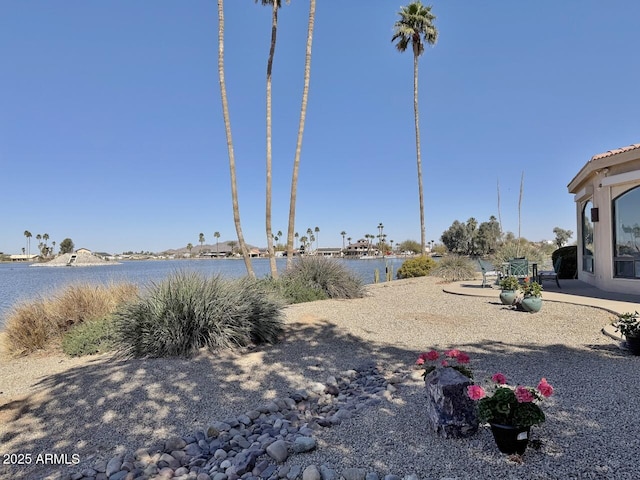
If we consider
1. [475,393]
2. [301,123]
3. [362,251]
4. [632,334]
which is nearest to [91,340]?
[475,393]

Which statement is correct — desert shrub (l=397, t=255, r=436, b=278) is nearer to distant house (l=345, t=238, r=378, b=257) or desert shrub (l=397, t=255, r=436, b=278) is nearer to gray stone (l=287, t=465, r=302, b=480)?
gray stone (l=287, t=465, r=302, b=480)

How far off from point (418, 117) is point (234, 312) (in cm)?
1779

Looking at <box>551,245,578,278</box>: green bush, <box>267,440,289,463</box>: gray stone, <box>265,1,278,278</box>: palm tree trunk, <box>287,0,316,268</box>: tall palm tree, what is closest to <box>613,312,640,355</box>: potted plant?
<box>267,440,289,463</box>: gray stone

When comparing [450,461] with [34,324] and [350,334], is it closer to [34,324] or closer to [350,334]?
[350,334]

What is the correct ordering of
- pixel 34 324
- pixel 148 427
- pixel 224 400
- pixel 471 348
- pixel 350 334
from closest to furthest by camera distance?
pixel 148 427, pixel 224 400, pixel 471 348, pixel 350 334, pixel 34 324

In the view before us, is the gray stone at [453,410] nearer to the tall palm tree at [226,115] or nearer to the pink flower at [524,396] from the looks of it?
the pink flower at [524,396]

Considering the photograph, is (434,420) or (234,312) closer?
(434,420)

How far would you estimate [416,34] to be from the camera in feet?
67.8

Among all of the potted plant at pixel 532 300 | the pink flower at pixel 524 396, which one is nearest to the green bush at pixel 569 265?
the potted plant at pixel 532 300

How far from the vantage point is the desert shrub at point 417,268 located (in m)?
17.5

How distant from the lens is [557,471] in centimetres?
235

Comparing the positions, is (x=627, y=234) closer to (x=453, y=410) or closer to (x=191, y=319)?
(x=453, y=410)

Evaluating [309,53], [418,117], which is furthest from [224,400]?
[418,117]

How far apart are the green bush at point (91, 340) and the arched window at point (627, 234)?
35.8ft
